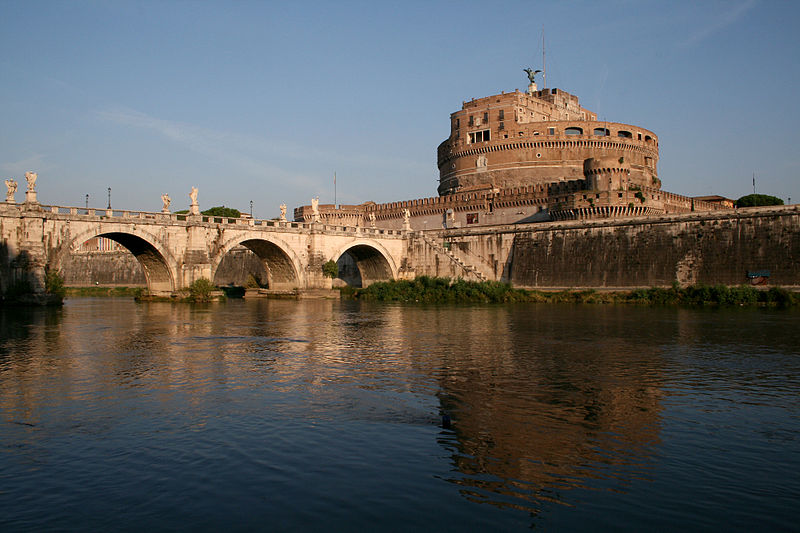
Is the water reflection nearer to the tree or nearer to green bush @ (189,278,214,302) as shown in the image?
green bush @ (189,278,214,302)

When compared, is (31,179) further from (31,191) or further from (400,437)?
(400,437)

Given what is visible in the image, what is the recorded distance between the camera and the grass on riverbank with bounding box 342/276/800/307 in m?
36.7

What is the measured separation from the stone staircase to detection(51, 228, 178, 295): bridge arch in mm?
22533

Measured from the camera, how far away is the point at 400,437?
30.6 ft

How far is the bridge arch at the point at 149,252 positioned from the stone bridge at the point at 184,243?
0.19 feet

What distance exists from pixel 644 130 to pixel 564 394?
69.6 metres

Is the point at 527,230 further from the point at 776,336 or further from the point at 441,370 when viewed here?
the point at 441,370

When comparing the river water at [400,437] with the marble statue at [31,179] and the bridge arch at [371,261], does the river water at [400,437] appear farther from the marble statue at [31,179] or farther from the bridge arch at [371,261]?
the bridge arch at [371,261]

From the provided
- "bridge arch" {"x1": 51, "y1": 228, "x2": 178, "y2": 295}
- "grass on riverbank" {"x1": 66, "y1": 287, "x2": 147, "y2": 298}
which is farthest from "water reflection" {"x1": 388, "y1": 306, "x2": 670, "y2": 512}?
"grass on riverbank" {"x1": 66, "y1": 287, "x2": 147, "y2": 298}

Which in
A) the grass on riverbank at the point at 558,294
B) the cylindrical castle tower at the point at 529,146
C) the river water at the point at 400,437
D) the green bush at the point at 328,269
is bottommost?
the river water at the point at 400,437

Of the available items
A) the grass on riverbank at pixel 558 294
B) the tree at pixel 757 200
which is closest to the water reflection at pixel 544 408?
the grass on riverbank at pixel 558 294

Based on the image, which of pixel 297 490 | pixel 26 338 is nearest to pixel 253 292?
pixel 26 338

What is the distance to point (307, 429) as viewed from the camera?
32.0 feet

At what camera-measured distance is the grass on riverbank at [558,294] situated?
1443 inches
